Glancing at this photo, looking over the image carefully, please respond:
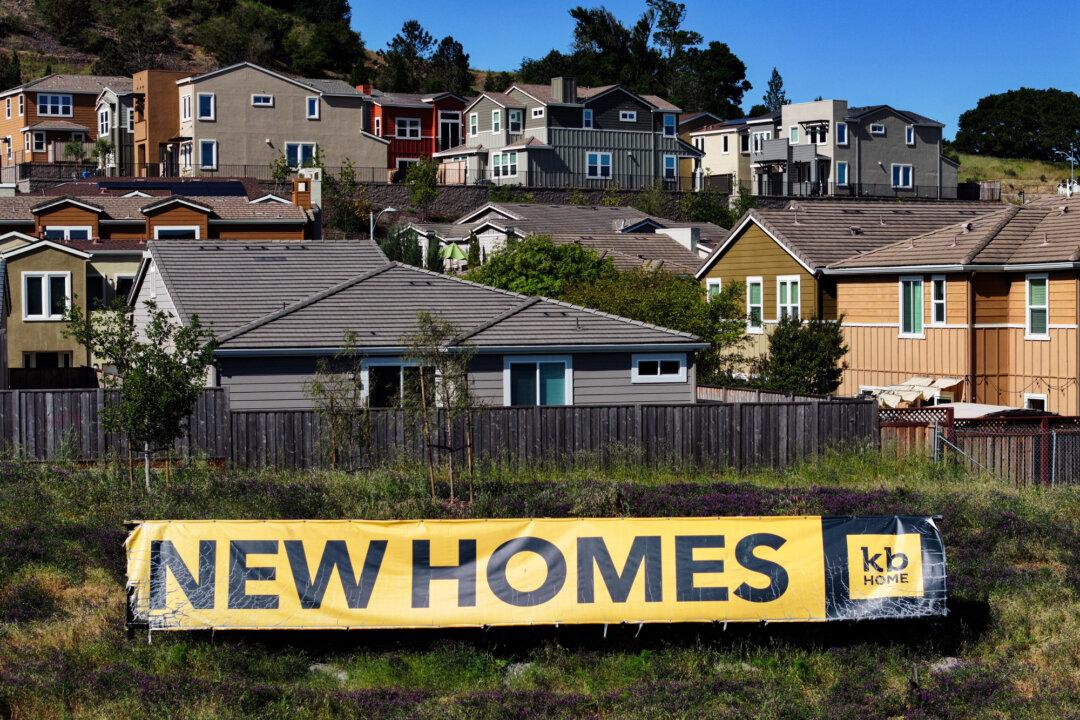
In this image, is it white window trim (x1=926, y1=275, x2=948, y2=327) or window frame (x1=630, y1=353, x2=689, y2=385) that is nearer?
window frame (x1=630, y1=353, x2=689, y2=385)

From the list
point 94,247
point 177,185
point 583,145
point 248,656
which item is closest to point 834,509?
point 248,656

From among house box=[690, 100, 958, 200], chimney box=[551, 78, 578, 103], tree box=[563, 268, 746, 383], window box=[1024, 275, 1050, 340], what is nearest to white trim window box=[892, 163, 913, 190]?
house box=[690, 100, 958, 200]

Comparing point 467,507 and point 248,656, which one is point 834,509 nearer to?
point 467,507

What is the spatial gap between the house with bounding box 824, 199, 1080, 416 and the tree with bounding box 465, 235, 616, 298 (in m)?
9.87

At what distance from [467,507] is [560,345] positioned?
10699 mm

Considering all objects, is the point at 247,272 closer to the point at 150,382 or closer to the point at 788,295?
the point at 150,382

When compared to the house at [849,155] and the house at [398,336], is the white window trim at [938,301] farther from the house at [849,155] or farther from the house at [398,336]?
the house at [849,155]

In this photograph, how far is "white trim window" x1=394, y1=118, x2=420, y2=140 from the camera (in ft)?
321

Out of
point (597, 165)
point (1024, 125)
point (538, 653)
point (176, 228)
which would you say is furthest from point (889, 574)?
point (1024, 125)

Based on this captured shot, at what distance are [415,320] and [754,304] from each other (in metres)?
16.1

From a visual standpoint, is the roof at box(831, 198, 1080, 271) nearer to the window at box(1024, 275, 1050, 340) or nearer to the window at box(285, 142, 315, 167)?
the window at box(1024, 275, 1050, 340)

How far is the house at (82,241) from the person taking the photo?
51406mm

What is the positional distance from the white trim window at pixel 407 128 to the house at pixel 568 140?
5.13 meters

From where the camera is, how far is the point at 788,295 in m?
44.7
